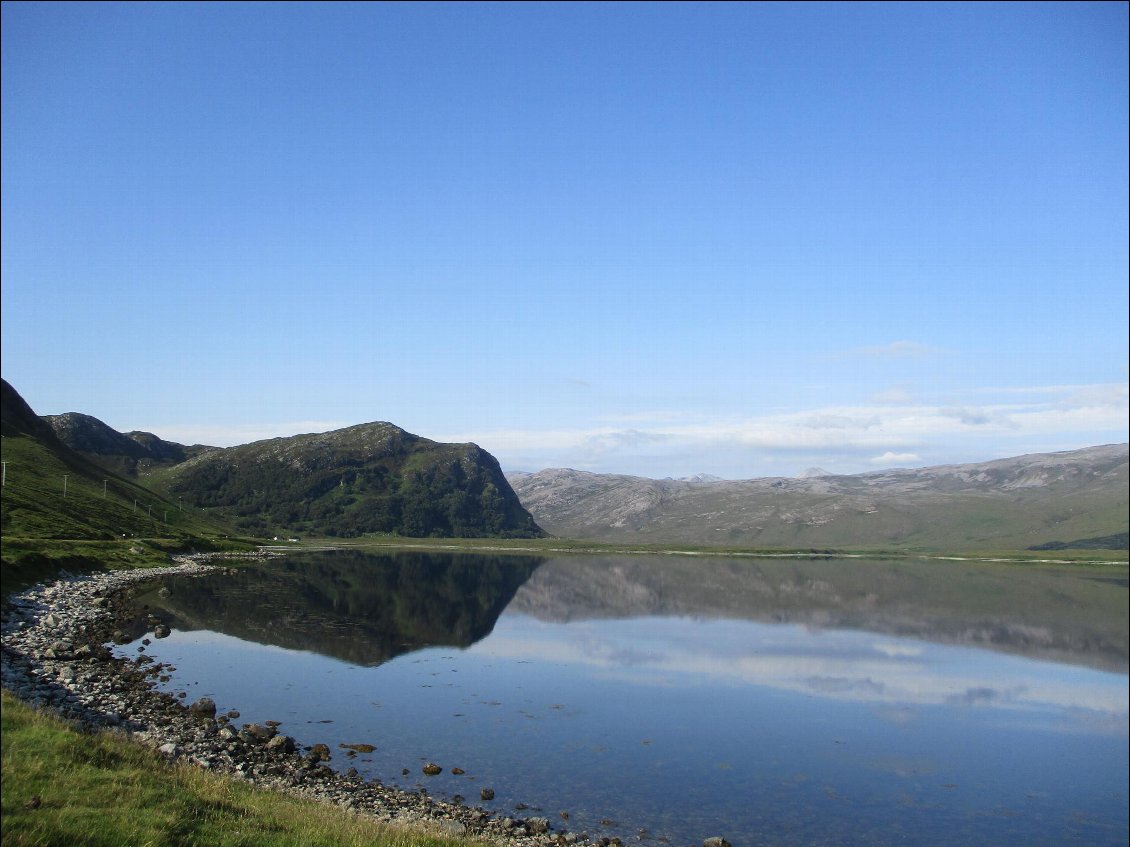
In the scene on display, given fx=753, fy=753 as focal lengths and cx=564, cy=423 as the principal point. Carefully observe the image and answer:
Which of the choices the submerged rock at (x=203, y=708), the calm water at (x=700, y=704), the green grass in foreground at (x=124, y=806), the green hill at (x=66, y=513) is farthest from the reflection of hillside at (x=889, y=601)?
the green grass in foreground at (x=124, y=806)

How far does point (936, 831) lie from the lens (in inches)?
1079

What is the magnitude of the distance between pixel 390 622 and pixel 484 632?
9.40 metres

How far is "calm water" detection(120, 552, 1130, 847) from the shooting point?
28.9m

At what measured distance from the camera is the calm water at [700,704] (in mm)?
28859

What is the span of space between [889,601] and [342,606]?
82812mm

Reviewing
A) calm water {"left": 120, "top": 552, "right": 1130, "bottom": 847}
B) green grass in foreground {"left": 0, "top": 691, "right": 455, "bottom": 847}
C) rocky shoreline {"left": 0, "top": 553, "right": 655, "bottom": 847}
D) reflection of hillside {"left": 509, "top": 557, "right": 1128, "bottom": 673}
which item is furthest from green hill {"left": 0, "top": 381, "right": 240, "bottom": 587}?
green grass in foreground {"left": 0, "top": 691, "right": 455, "bottom": 847}

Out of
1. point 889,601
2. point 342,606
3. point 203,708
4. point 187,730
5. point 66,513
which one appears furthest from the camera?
point 889,601

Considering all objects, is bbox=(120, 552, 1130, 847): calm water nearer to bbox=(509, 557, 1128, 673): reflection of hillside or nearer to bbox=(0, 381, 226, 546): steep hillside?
bbox=(509, 557, 1128, 673): reflection of hillside

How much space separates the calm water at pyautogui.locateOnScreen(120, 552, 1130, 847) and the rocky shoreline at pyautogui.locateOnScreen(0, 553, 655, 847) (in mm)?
1955

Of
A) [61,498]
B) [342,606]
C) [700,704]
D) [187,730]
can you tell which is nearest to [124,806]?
[187,730]

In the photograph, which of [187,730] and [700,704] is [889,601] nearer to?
[700,704]

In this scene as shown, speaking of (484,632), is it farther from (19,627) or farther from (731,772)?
(731,772)

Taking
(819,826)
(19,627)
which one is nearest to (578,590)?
(19,627)

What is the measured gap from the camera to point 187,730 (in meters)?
30.6
